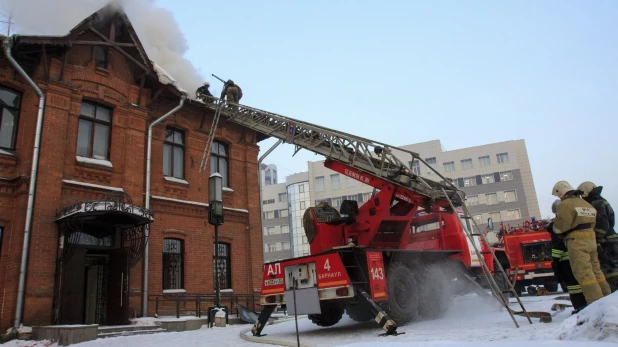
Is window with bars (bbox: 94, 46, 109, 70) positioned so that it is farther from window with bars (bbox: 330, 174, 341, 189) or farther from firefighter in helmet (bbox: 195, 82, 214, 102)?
window with bars (bbox: 330, 174, 341, 189)

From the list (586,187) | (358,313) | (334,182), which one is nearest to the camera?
(586,187)

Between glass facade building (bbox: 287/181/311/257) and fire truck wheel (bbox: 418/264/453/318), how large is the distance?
6016 centimetres

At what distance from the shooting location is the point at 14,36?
12008mm

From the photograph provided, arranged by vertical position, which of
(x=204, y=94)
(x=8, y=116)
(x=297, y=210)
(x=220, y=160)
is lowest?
(x=220, y=160)

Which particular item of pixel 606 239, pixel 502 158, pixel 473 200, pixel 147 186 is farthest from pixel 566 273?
pixel 502 158

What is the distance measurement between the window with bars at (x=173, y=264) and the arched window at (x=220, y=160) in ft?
11.4

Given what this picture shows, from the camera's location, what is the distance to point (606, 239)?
6809mm

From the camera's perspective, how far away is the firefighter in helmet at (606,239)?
674 cm

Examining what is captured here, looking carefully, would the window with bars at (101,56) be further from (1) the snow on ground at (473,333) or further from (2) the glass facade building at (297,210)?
(2) the glass facade building at (297,210)

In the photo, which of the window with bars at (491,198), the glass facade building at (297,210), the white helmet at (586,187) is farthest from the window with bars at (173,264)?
the glass facade building at (297,210)

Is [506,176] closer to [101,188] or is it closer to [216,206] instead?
[216,206]

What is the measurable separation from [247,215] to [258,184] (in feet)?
5.50

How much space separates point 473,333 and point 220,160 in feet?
44.2

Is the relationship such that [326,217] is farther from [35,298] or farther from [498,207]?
[498,207]
